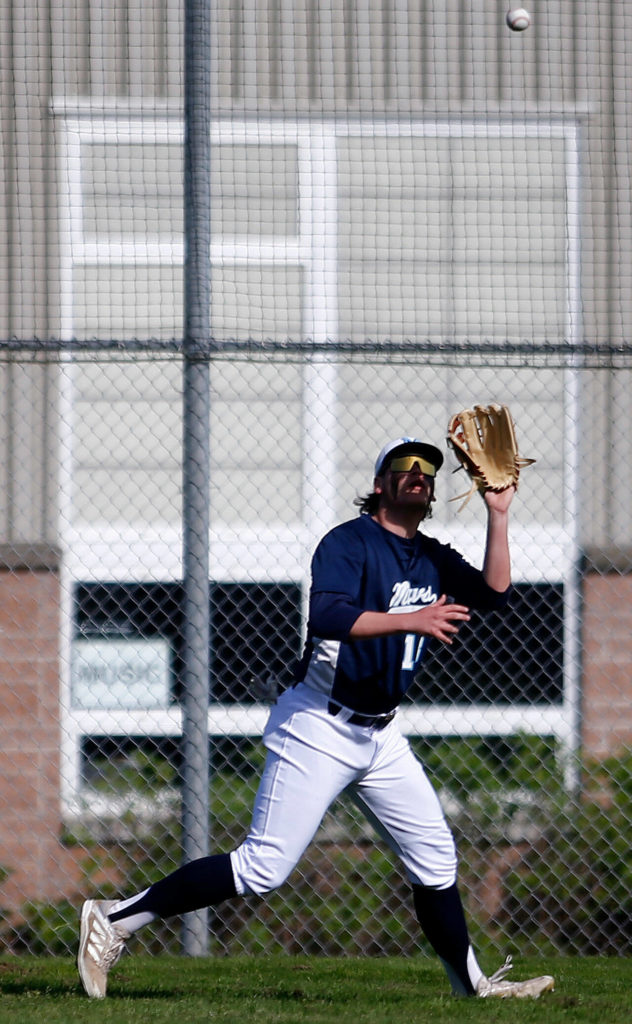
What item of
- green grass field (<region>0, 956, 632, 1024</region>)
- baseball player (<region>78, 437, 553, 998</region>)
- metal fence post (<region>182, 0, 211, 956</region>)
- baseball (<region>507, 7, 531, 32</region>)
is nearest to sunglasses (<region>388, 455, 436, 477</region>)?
baseball player (<region>78, 437, 553, 998</region>)

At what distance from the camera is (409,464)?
3980 millimetres

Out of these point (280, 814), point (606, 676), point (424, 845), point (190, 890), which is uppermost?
point (606, 676)

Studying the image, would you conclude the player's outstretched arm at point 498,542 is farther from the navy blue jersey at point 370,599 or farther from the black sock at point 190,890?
the black sock at point 190,890

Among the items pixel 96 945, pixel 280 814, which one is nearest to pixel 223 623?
pixel 96 945

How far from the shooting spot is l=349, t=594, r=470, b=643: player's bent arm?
361cm

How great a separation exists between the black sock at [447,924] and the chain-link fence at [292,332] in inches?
79.3

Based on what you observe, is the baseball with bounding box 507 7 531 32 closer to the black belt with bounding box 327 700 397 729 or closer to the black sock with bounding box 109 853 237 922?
the black belt with bounding box 327 700 397 729

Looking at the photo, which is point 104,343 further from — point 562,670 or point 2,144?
point 562,670

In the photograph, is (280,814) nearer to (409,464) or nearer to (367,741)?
(367,741)

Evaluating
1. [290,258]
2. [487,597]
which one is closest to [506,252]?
[290,258]

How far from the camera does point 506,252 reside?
7.17 m

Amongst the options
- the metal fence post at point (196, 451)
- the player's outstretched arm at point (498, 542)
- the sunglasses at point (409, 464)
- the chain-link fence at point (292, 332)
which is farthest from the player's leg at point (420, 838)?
the chain-link fence at point (292, 332)

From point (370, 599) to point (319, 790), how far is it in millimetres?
568

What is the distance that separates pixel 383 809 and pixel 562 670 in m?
2.97
